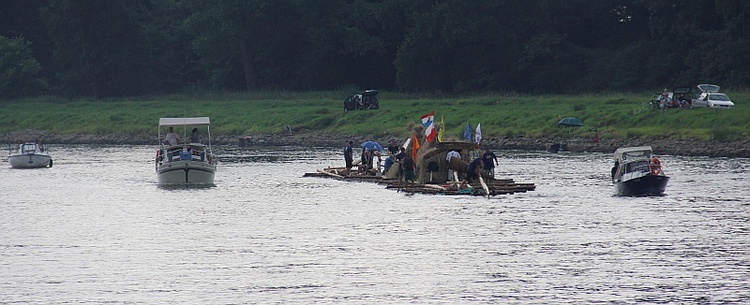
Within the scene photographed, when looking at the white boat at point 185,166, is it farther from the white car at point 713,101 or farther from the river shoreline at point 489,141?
the white car at point 713,101

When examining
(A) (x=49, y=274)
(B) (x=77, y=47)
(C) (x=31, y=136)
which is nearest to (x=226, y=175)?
(A) (x=49, y=274)

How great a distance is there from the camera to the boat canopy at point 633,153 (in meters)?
52.8

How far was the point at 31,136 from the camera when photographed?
114688 millimetres

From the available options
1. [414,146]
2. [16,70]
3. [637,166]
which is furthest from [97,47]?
[637,166]

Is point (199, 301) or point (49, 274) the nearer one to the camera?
point (199, 301)

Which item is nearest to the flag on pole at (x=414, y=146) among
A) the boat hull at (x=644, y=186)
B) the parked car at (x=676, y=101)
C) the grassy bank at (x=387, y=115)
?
the grassy bank at (x=387, y=115)

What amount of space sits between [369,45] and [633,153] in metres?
74.3

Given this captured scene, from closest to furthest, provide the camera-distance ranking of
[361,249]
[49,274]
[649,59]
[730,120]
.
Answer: [49,274], [361,249], [730,120], [649,59]

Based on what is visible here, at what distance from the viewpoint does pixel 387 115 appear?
10175cm

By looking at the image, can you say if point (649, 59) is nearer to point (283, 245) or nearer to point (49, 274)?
point (283, 245)

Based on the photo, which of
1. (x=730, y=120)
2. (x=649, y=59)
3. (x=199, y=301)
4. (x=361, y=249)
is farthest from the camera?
(x=649, y=59)

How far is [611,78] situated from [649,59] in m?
3.89

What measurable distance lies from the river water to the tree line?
52132 mm

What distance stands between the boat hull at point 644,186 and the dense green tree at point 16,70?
94.4 metres
